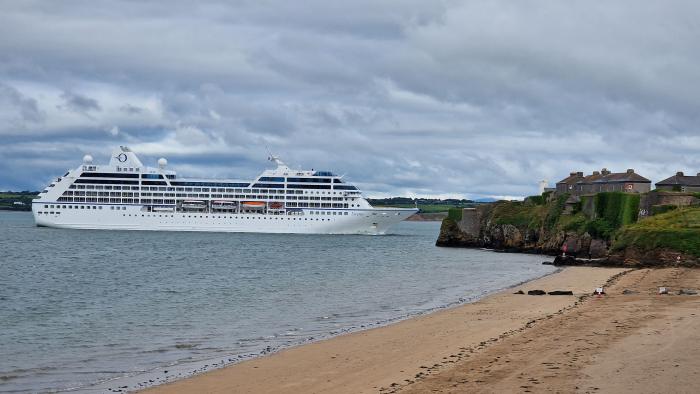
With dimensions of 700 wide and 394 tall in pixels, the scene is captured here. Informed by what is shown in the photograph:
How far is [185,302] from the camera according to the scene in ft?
95.7

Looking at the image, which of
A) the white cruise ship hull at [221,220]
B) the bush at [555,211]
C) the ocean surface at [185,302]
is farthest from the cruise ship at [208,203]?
the ocean surface at [185,302]

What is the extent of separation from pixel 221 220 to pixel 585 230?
4831cm

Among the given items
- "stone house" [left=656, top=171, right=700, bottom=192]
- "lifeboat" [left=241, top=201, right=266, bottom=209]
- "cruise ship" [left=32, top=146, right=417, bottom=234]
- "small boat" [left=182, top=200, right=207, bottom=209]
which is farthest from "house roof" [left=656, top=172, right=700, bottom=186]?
"small boat" [left=182, top=200, right=207, bottom=209]

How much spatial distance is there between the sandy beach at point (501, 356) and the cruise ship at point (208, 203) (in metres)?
71.0

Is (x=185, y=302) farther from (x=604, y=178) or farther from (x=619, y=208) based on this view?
(x=604, y=178)

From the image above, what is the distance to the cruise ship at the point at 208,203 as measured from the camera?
95.4 metres

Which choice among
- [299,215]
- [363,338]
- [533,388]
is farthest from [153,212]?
[533,388]

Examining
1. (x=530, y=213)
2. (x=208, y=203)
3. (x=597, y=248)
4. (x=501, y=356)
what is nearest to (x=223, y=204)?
(x=208, y=203)

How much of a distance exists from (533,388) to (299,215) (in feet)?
275

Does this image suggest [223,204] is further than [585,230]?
Yes

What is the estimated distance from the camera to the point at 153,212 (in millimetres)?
97125

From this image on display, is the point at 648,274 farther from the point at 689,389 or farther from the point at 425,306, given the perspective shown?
the point at 689,389

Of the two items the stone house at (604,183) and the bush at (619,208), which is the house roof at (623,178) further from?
the bush at (619,208)

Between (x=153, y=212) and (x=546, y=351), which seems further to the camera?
(x=153, y=212)
